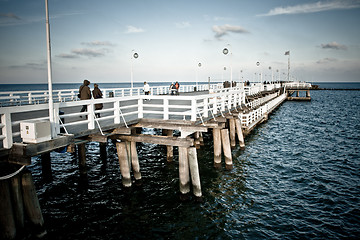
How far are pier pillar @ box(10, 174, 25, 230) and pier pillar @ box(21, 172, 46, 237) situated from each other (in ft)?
0.36

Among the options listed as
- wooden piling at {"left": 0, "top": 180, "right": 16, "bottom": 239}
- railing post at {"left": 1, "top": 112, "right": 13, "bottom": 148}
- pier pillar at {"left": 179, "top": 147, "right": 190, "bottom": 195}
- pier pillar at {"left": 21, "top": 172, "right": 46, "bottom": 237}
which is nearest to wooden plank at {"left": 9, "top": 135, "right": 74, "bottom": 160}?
railing post at {"left": 1, "top": 112, "right": 13, "bottom": 148}

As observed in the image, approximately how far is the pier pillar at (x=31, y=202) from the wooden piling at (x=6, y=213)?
1.50 feet

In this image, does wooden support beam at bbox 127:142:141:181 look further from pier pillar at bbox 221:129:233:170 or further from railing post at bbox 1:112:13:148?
railing post at bbox 1:112:13:148

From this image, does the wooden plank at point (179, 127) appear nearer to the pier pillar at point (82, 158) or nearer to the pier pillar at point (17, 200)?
the pier pillar at point (82, 158)

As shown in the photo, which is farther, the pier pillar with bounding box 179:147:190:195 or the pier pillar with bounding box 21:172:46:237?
the pier pillar with bounding box 179:147:190:195

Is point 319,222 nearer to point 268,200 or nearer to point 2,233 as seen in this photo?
point 268,200

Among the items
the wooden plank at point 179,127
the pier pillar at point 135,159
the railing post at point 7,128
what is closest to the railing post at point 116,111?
the pier pillar at point 135,159

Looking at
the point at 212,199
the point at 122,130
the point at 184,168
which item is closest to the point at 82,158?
the point at 122,130

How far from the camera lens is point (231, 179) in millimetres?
13602

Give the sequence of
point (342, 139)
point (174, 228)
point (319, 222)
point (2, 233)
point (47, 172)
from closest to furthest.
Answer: point (2, 233) → point (174, 228) → point (319, 222) → point (47, 172) → point (342, 139)

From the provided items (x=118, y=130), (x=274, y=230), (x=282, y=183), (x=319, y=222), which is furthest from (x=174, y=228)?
(x=282, y=183)

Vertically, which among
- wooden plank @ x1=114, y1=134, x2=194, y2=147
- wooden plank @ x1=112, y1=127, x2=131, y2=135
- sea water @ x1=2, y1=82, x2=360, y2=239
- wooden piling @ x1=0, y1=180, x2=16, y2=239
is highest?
wooden plank @ x1=112, y1=127, x2=131, y2=135

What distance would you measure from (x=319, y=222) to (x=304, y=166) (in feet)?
23.3

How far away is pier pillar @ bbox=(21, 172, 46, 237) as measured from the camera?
7.40m
